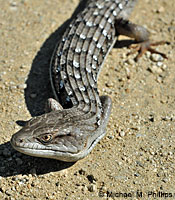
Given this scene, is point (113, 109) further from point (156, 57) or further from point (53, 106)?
point (156, 57)

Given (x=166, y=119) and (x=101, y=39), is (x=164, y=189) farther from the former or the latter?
(x=101, y=39)

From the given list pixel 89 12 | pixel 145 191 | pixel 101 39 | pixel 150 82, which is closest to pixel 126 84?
pixel 150 82

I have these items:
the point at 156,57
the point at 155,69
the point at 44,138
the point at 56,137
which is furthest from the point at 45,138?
the point at 156,57

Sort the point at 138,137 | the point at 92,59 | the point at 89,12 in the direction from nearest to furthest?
the point at 138,137, the point at 92,59, the point at 89,12

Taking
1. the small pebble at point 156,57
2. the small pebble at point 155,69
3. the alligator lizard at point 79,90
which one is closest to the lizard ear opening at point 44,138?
the alligator lizard at point 79,90

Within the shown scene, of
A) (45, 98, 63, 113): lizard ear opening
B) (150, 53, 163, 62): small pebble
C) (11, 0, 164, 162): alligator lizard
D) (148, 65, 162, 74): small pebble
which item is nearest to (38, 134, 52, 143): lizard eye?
(11, 0, 164, 162): alligator lizard

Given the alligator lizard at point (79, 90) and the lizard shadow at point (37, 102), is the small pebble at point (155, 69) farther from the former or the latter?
the lizard shadow at point (37, 102)

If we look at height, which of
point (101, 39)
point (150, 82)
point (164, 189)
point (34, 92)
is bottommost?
point (164, 189)
